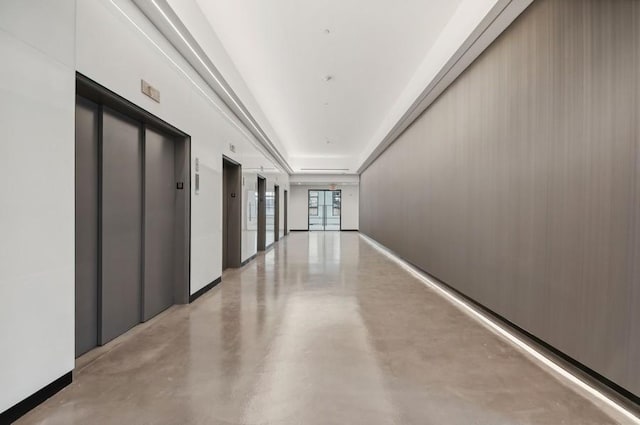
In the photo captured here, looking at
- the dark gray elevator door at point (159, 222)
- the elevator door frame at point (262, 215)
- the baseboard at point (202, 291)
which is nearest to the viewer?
the dark gray elevator door at point (159, 222)

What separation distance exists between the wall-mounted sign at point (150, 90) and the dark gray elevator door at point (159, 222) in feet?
1.47

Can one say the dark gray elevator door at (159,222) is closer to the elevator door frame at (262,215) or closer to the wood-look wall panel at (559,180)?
the wood-look wall panel at (559,180)

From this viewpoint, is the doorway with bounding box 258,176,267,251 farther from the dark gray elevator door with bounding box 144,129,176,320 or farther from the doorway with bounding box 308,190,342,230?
the doorway with bounding box 308,190,342,230

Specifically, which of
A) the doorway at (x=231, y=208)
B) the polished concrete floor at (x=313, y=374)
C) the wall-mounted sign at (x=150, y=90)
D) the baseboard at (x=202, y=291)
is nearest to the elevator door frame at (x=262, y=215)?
the doorway at (x=231, y=208)

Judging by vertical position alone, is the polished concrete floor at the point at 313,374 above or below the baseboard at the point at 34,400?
below

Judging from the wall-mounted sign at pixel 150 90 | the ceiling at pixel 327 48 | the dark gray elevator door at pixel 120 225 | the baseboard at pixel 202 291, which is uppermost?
the ceiling at pixel 327 48

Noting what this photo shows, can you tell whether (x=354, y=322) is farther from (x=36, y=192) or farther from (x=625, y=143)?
(x=36, y=192)

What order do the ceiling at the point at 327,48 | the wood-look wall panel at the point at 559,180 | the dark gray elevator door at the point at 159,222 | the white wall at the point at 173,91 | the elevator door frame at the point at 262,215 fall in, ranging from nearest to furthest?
the wood-look wall panel at the point at 559,180, the white wall at the point at 173,91, the dark gray elevator door at the point at 159,222, the ceiling at the point at 327,48, the elevator door frame at the point at 262,215

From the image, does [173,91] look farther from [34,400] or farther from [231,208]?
[34,400]

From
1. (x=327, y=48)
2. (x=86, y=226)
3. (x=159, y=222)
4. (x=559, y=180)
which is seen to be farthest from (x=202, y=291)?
(x=559, y=180)

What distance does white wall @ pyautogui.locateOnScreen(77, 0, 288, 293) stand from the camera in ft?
9.01

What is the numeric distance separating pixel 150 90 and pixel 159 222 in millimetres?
1676

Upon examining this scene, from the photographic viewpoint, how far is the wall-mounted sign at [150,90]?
11.2 ft

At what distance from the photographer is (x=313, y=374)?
2.60 metres
